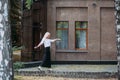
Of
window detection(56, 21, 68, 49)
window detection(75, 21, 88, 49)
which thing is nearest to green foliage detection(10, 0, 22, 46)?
window detection(56, 21, 68, 49)

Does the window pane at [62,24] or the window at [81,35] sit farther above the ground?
the window pane at [62,24]

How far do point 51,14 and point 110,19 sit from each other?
3.76m

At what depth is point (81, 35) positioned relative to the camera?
26.0m

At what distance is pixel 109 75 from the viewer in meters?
18.2

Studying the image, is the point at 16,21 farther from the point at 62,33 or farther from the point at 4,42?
the point at 4,42

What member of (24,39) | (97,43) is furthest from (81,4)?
(24,39)

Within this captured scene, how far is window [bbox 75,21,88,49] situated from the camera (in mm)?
25953

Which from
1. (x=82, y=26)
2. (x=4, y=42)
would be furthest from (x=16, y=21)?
(x=4, y=42)

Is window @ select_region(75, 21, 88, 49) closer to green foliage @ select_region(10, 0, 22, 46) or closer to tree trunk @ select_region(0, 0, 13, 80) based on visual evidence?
green foliage @ select_region(10, 0, 22, 46)

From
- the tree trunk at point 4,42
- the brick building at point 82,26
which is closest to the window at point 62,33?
the brick building at point 82,26

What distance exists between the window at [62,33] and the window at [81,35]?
0.67 metres

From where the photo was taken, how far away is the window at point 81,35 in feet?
85.1

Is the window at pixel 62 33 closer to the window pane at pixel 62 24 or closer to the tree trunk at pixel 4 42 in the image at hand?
the window pane at pixel 62 24

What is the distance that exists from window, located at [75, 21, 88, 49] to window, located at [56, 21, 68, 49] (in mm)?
670
